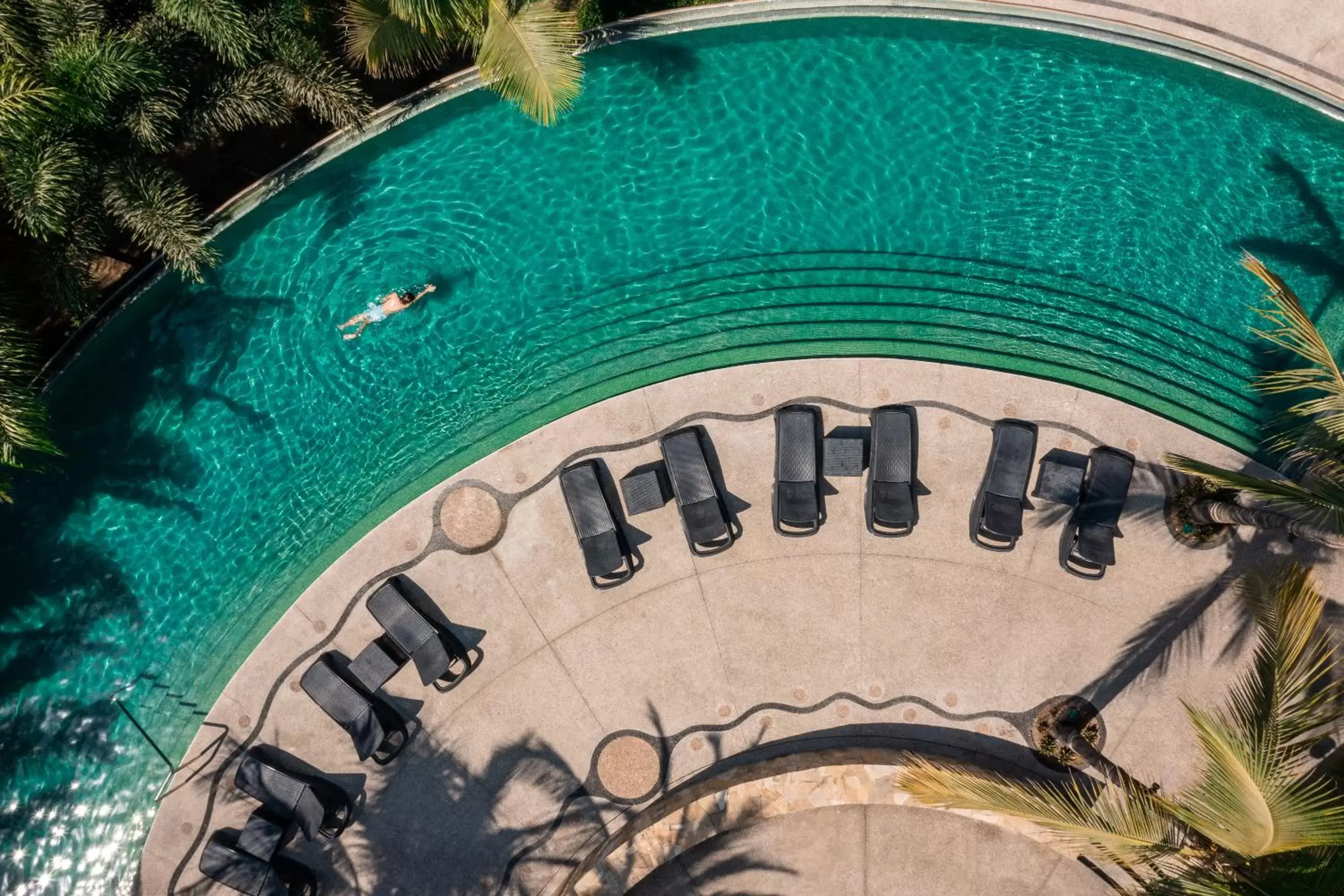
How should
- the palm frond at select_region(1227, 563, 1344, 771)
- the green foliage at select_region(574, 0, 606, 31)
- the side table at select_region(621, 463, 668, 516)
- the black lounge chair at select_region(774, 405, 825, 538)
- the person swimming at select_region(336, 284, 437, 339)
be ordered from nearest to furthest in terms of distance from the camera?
the palm frond at select_region(1227, 563, 1344, 771) < the black lounge chair at select_region(774, 405, 825, 538) < the side table at select_region(621, 463, 668, 516) < the green foliage at select_region(574, 0, 606, 31) < the person swimming at select_region(336, 284, 437, 339)

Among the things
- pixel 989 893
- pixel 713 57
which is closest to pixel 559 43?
pixel 713 57

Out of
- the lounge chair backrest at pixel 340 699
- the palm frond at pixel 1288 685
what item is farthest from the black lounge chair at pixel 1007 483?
the lounge chair backrest at pixel 340 699

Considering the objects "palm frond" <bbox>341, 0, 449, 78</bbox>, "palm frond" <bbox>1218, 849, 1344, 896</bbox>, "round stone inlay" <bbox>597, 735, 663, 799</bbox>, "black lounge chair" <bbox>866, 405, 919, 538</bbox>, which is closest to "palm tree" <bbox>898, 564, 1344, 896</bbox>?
"palm frond" <bbox>1218, 849, 1344, 896</bbox>

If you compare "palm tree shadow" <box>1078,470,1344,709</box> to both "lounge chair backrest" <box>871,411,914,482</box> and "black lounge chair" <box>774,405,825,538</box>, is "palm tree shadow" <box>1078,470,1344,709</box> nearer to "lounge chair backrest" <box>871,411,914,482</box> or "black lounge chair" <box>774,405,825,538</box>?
"lounge chair backrest" <box>871,411,914,482</box>

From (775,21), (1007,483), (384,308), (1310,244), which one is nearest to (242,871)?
(384,308)

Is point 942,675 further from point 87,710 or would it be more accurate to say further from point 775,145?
point 87,710

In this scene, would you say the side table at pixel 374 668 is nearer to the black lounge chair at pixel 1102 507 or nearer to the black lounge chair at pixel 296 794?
the black lounge chair at pixel 296 794
